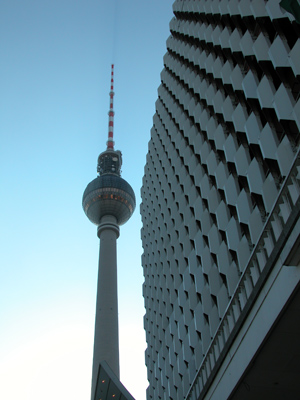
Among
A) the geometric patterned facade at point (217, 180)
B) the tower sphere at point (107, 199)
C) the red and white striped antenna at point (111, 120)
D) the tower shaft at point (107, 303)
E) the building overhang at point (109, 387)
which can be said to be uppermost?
the red and white striped antenna at point (111, 120)

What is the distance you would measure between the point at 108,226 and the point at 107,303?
20.9 metres

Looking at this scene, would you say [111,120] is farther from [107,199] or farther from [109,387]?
[109,387]

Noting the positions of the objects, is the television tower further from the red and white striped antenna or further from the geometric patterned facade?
the geometric patterned facade

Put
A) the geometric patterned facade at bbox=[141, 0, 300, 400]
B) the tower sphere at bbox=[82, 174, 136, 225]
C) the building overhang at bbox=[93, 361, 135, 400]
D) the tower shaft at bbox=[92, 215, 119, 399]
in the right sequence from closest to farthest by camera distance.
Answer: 1. the geometric patterned facade at bbox=[141, 0, 300, 400]
2. the building overhang at bbox=[93, 361, 135, 400]
3. the tower shaft at bbox=[92, 215, 119, 399]
4. the tower sphere at bbox=[82, 174, 136, 225]

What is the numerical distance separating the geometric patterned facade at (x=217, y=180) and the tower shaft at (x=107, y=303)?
122 ft

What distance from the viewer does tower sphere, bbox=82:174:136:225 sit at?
108m

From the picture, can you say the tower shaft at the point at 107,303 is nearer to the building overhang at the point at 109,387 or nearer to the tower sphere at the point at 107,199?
the tower sphere at the point at 107,199

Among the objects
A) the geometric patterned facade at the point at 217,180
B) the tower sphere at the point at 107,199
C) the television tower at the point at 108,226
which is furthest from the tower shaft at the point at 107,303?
the geometric patterned facade at the point at 217,180

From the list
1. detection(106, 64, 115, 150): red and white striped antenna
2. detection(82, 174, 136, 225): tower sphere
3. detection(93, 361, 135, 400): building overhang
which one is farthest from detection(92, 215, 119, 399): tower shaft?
detection(93, 361, 135, 400): building overhang

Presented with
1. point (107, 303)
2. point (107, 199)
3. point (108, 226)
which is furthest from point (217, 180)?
point (107, 199)

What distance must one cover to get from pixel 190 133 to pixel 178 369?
731 inches

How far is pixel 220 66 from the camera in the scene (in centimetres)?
3256

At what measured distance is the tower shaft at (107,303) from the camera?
3275 inches

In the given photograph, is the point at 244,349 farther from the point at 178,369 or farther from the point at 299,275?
the point at 178,369
